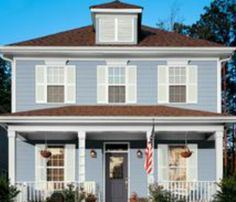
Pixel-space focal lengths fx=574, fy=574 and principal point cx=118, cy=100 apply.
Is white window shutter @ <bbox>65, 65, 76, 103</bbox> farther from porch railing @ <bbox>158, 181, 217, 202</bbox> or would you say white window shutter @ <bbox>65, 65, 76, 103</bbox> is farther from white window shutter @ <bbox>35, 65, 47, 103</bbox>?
porch railing @ <bbox>158, 181, 217, 202</bbox>

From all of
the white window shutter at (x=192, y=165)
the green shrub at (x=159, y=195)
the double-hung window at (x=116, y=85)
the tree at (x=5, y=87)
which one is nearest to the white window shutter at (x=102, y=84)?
the double-hung window at (x=116, y=85)

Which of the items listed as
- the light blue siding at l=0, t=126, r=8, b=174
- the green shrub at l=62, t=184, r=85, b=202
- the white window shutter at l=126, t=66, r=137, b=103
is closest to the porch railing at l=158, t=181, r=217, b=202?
the green shrub at l=62, t=184, r=85, b=202

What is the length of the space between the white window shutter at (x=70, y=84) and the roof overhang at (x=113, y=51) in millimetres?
533

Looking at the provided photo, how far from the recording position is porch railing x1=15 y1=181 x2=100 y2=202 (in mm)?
19291

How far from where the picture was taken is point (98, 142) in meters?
21.7

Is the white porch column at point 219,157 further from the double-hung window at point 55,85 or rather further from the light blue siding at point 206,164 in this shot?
the double-hung window at point 55,85

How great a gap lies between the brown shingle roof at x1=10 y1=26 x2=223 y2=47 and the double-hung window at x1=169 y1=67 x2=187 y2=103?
Result: 101 cm

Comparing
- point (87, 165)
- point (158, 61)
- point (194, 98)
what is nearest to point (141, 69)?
point (158, 61)

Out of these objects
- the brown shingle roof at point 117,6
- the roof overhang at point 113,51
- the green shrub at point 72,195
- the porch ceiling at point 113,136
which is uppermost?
the brown shingle roof at point 117,6

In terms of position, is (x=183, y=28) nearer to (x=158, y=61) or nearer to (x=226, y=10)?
(x=226, y=10)

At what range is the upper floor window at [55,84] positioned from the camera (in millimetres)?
21734

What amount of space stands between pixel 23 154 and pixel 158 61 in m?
6.20

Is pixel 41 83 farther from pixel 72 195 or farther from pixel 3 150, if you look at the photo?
pixel 3 150

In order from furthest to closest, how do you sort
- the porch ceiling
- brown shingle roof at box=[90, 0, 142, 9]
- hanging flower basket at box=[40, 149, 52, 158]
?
brown shingle roof at box=[90, 0, 142, 9], the porch ceiling, hanging flower basket at box=[40, 149, 52, 158]
